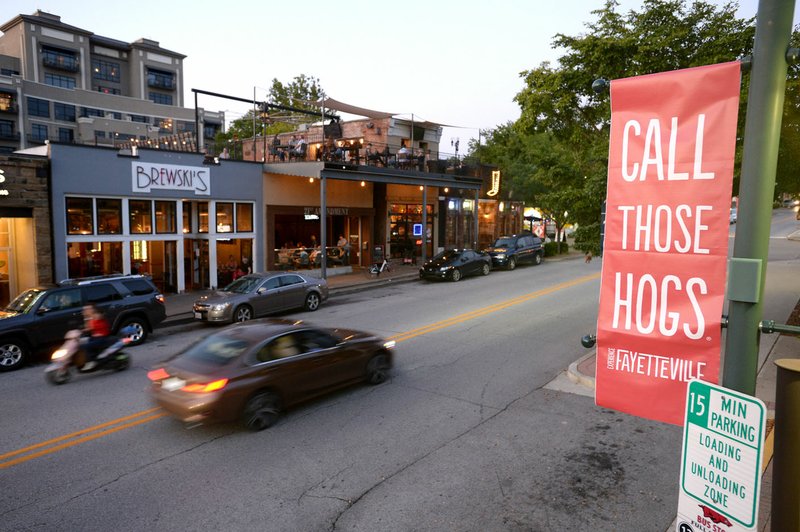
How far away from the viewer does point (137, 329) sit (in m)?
13.9

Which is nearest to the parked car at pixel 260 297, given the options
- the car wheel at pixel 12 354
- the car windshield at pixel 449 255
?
the car wheel at pixel 12 354

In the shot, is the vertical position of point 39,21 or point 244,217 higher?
point 39,21

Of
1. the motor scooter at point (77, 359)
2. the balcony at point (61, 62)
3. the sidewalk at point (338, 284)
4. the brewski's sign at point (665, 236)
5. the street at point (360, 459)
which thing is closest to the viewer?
the brewski's sign at point (665, 236)

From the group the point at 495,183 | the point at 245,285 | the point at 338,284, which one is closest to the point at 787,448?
the point at 245,285

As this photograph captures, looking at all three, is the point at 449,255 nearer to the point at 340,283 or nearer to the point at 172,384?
the point at 340,283

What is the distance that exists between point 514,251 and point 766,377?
19907 mm

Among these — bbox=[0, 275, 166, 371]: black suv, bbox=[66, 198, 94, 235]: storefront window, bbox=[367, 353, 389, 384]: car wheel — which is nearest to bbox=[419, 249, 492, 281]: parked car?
bbox=[0, 275, 166, 371]: black suv

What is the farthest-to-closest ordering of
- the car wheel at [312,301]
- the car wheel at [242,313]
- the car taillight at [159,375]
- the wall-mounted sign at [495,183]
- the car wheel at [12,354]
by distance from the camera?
the wall-mounted sign at [495,183] → the car wheel at [312,301] → the car wheel at [242,313] → the car wheel at [12,354] → the car taillight at [159,375]

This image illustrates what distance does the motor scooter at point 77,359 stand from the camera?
10.3 m

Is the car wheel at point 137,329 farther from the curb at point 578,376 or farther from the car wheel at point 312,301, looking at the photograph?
the curb at point 578,376

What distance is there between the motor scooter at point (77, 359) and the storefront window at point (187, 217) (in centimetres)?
1175

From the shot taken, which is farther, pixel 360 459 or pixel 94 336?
pixel 94 336

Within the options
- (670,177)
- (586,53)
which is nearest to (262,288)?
(586,53)

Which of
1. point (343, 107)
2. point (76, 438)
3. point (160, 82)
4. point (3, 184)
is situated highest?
point (160, 82)
